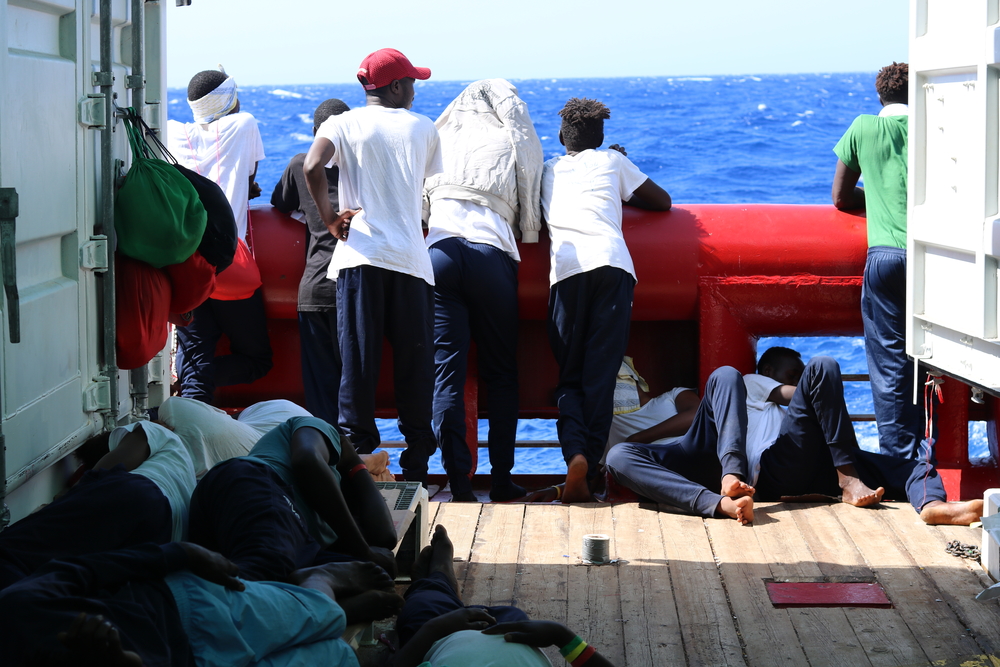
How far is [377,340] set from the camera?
4.74 m

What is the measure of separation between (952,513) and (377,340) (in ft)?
8.13

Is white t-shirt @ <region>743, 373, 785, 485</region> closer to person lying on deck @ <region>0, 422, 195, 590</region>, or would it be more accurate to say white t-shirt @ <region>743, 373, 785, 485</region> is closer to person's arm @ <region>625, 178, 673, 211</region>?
person's arm @ <region>625, 178, 673, 211</region>

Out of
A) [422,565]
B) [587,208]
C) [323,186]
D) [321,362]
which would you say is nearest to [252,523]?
[422,565]

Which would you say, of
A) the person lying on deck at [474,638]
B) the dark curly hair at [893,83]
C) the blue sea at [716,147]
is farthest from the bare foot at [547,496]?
the blue sea at [716,147]

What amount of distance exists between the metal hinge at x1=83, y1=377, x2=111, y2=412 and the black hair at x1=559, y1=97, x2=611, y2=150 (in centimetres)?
271

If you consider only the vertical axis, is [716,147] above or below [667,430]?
above

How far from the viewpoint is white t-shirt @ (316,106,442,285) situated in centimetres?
468

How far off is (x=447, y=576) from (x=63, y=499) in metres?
1.26

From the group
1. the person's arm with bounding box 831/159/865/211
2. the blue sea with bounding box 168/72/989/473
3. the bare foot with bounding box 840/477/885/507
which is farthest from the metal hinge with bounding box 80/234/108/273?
the blue sea with bounding box 168/72/989/473

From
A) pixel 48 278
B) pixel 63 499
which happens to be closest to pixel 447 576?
pixel 63 499

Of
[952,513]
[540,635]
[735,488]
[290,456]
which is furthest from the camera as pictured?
[735,488]

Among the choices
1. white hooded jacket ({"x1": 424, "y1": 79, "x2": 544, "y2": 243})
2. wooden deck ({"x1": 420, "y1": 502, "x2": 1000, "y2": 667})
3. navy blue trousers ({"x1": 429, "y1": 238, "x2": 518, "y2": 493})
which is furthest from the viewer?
white hooded jacket ({"x1": 424, "y1": 79, "x2": 544, "y2": 243})

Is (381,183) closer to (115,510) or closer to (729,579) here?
(729,579)

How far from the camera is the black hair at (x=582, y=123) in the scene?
17.7 feet
